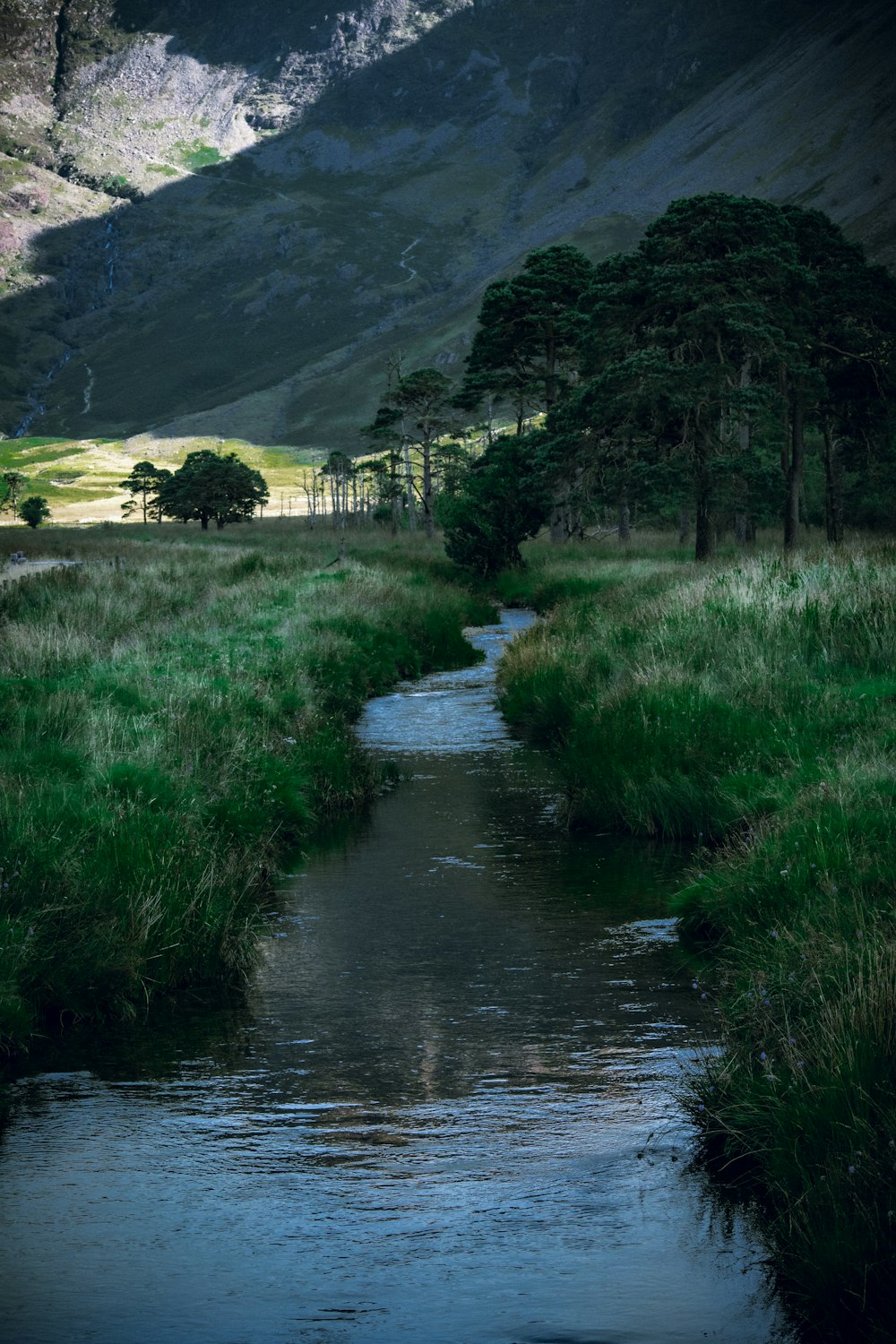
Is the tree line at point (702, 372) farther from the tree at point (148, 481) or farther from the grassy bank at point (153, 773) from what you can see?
the tree at point (148, 481)

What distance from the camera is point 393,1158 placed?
20.5ft

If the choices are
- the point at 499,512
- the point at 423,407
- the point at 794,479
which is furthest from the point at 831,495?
the point at 423,407

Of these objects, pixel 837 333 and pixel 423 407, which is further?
pixel 423 407

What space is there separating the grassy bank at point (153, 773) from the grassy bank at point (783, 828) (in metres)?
3.47

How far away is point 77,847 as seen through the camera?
9.38m

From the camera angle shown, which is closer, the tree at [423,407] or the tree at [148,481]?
the tree at [423,407]

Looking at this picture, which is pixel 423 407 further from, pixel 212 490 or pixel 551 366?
pixel 212 490

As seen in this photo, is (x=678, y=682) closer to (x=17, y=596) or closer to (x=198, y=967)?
(x=198, y=967)

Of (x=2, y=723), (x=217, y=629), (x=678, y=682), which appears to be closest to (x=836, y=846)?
(x=678, y=682)

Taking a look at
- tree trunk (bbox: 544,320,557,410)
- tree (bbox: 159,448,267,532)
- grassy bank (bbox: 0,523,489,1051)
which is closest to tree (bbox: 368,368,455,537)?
tree trunk (bbox: 544,320,557,410)

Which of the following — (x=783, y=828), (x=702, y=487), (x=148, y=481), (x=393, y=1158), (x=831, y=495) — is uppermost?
(x=148, y=481)

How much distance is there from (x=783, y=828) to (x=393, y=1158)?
15.4 feet

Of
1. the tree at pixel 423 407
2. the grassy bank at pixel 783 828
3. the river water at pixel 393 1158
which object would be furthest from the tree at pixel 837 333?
the river water at pixel 393 1158

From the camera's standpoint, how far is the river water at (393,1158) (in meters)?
4.99
